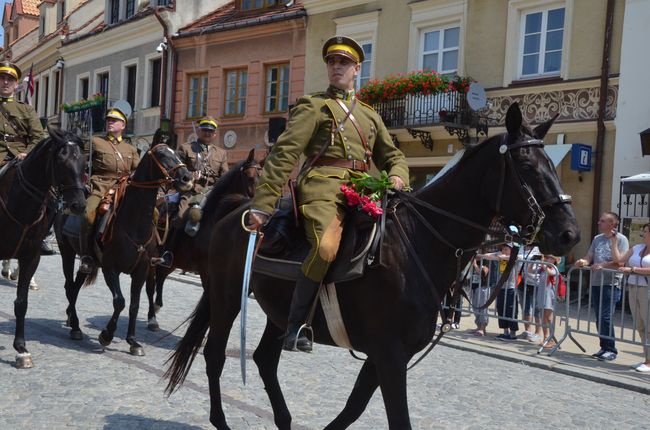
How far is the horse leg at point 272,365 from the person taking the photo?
4953 millimetres

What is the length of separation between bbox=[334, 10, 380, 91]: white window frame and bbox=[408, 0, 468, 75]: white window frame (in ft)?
4.26

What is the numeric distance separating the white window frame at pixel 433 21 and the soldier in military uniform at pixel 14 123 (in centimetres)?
1240

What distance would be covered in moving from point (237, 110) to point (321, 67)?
13.7 feet

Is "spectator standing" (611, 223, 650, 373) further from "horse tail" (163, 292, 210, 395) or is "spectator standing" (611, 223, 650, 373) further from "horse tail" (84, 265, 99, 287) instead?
"horse tail" (84, 265, 99, 287)

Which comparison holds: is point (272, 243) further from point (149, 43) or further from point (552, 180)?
point (149, 43)

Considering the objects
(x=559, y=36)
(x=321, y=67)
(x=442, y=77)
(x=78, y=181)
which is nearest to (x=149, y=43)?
(x=321, y=67)

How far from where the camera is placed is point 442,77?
59.3 feet

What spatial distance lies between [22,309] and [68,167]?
146cm

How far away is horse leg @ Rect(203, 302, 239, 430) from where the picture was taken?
4.99 m

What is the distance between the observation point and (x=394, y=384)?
3949 mm

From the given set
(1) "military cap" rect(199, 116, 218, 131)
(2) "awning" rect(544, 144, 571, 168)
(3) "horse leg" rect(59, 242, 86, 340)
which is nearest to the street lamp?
(2) "awning" rect(544, 144, 571, 168)

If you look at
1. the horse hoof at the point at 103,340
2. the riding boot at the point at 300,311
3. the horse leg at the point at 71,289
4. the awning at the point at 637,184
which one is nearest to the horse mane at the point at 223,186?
the horse hoof at the point at 103,340

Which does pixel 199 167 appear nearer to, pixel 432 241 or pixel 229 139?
pixel 432 241

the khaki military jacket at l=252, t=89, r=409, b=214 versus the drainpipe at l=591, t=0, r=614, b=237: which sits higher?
the drainpipe at l=591, t=0, r=614, b=237
